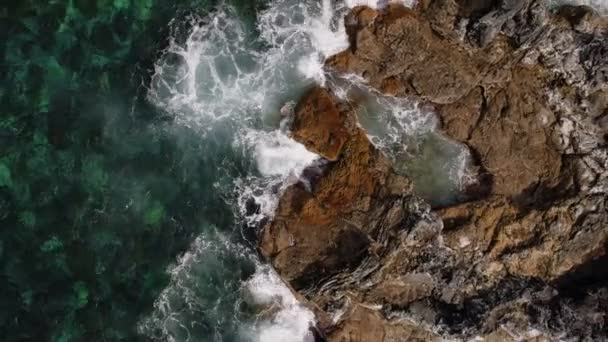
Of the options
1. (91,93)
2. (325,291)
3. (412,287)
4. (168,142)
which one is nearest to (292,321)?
(325,291)

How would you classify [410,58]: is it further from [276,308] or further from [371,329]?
[276,308]

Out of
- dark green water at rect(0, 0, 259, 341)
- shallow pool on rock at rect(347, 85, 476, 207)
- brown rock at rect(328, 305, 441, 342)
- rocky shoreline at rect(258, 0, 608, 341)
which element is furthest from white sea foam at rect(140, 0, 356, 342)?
shallow pool on rock at rect(347, 85, 476, 207)

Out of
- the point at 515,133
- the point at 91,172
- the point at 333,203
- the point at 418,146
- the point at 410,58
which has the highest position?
the point at 410,58

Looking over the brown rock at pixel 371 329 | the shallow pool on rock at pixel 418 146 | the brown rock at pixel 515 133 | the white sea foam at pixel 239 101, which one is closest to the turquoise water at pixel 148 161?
the white sea foam at pixel 239 101

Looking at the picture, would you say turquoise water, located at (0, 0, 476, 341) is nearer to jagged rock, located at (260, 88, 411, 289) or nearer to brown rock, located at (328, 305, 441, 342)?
jagged rock, located at (260, 88, 411, 289)

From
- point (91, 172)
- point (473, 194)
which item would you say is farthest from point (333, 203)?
point (91, 172)

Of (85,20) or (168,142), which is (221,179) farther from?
(85,20)
